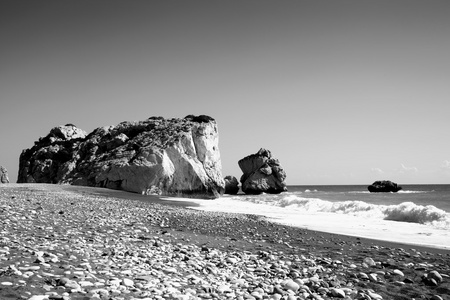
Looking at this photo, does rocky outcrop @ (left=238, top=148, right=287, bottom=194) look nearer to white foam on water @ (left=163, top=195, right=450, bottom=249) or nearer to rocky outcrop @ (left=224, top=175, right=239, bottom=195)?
rocky outcrop @ (left=224, top=175, right=239, bottom=195)

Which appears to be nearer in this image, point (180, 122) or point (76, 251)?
point (76, 251)

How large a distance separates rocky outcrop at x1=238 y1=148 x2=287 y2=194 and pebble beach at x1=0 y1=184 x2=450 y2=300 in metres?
62.8

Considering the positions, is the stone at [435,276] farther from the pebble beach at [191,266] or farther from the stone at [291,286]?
the stone at [291,286]

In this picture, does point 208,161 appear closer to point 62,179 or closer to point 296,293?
point 62,179

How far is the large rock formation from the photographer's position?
44.1m

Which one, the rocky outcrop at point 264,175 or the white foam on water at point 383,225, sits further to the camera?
the rocky outcrop at point 264,175

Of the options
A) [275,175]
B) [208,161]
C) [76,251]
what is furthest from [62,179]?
[76,251]

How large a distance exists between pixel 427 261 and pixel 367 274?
2.78 meters

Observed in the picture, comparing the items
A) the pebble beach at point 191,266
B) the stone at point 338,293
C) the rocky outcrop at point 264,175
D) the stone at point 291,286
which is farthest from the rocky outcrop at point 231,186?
the stone at point 338,293

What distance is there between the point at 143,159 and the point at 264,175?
37.0 m

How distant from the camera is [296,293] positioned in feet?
18.5

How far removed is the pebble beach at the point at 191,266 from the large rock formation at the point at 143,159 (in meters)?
33.7

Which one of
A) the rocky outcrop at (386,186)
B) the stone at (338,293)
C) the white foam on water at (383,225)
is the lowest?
the white foam on water at (383,225)

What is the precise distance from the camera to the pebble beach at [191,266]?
475cm
